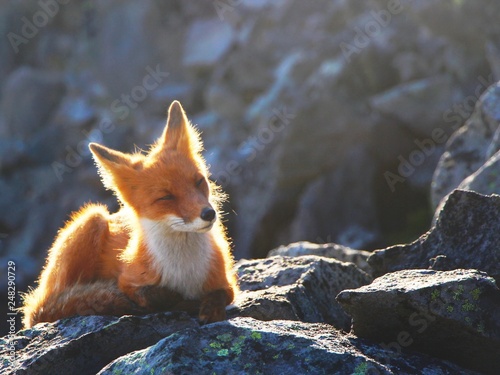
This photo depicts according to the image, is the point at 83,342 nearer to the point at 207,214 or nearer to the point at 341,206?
the point at 207,214

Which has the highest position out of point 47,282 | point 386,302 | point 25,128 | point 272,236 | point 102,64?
point 102,64

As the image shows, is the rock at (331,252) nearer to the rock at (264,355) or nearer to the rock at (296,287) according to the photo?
the rock at (296,287)

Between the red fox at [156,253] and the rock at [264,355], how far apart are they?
77cm

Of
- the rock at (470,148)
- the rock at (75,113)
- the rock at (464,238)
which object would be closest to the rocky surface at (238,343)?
the rock at (464,238)

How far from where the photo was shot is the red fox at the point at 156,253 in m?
5.70

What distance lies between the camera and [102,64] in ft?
95.3

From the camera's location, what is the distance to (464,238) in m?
5.48

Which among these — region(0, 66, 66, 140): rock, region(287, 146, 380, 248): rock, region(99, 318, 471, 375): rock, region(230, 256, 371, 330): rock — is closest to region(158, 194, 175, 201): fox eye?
region(230, 256, 371, 330): rock

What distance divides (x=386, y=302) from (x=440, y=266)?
38.7 inches

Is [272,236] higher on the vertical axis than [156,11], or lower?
lower

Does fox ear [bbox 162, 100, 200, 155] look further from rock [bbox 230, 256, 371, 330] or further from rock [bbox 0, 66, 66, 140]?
rock [bbox 0, 66, 66, 140]

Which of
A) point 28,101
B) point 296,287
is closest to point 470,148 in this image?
point 296,287

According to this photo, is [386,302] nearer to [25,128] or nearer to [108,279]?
[108,279]

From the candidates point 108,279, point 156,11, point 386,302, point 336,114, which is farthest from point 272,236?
point 156,11
